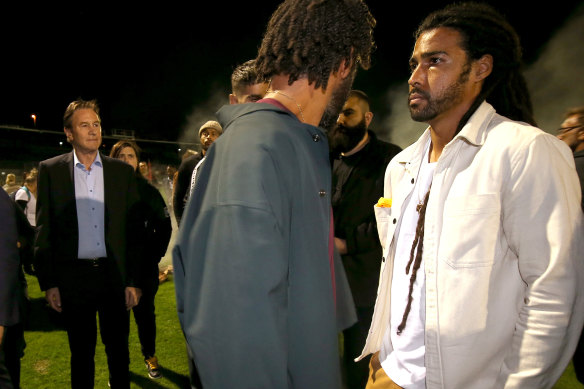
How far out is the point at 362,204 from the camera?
3.24 meters

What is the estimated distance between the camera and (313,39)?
1257 mm

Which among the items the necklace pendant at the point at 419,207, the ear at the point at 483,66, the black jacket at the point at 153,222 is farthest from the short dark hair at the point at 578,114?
the black jacket at the point at 153,222

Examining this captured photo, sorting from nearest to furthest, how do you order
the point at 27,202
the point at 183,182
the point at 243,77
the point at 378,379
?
1. the point at 378,379
2. the point at 243,77
3. the point at 183,182
4. the point at 27,202

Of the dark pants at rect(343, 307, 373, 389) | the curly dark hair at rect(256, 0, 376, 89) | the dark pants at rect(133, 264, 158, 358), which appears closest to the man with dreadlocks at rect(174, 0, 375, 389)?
the curly dark hair at rect(256, 0, 376, 89)

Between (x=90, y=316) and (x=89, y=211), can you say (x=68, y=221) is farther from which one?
(x=90, y=316)

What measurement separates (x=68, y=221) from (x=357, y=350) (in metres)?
2.77

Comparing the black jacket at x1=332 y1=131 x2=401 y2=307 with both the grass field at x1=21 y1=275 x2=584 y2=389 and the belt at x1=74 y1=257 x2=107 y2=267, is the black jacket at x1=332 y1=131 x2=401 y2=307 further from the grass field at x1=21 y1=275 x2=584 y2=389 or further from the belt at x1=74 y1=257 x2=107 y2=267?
the grass field at x1=21 y1=275 x2=584 y2=389

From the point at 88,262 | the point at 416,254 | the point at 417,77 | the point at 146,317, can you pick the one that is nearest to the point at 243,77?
the point at 417,77

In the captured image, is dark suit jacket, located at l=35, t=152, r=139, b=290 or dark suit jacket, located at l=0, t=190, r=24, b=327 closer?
dark suit jacket, located at l=0, t=190, r=24, b=327

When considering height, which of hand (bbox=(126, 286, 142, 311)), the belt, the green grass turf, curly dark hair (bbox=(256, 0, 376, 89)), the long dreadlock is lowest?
the green grass turf

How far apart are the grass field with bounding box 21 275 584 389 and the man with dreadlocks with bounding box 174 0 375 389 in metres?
3.43

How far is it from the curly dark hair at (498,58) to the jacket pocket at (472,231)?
0.50 m

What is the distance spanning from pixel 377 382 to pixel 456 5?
2118mm

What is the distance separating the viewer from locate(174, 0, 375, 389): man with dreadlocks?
3.02 feet
